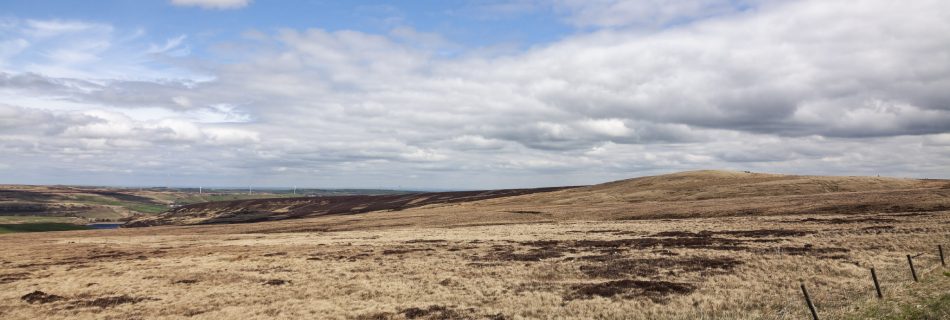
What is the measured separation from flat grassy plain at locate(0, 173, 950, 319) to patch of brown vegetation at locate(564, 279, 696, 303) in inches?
4.0

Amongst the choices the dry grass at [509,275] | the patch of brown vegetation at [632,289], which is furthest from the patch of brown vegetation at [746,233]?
the patch of brown vegetation at [632,289]

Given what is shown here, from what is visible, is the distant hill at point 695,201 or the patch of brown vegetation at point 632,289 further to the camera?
the distant hill at point 695,201

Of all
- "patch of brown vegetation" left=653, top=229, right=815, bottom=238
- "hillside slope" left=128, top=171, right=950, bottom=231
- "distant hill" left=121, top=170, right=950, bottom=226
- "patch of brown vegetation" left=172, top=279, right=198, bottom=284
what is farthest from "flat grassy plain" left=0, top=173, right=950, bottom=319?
"hillside slope" left=128, top=171, right=950, bottom=231

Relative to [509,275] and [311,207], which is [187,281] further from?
[311,207]

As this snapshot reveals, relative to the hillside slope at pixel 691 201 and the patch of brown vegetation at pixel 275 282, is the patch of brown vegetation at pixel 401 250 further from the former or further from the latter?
the hillside slope at pixel 691 201

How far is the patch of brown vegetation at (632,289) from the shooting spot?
1044 inches

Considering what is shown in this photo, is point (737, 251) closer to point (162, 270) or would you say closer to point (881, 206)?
point (881, 206)

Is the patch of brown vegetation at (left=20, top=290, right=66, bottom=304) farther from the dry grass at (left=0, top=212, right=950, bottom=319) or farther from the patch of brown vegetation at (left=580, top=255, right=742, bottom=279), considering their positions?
the patch of brown vegetation at (left=580, top=255, right=742, bottom=279)

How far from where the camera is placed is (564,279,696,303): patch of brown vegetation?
1044 inches

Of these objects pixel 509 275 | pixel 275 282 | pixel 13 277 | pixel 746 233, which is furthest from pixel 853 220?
pixel 13 277

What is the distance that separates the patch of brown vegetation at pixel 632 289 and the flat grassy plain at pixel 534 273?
0.10 meters

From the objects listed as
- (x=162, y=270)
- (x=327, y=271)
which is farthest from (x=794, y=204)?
(x=162, y=270)

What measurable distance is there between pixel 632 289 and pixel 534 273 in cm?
779

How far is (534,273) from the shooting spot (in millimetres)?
34438
